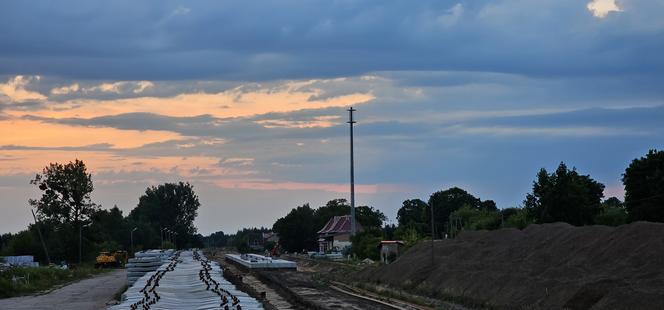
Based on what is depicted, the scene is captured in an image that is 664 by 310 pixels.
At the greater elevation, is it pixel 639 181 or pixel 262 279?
pixel 639 181

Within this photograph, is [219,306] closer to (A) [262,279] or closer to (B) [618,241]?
(B) [618,241]

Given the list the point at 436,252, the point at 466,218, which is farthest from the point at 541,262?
the point at 466,218

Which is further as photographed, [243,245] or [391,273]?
[243,245]

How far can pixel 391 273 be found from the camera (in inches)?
2041

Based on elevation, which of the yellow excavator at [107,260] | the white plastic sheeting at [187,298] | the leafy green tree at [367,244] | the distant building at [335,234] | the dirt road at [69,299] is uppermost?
the distant building at [335,234]

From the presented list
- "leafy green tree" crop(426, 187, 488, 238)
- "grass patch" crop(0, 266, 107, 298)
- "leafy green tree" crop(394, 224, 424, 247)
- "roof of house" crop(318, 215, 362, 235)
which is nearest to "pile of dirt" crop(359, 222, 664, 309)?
"leafy green tree" crop(394, 224, 424, 247)

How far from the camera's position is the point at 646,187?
49.1m

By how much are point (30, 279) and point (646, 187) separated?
1487 inches

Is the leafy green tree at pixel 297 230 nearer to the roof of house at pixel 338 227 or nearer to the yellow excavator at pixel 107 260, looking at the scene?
the roof of house at pixel 338 227

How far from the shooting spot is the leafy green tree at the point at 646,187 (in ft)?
157

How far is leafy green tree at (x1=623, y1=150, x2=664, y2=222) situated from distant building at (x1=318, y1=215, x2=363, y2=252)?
81020 mm

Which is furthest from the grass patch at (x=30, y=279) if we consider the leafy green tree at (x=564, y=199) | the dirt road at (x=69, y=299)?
the leafy green tree at (x=564, y=199)

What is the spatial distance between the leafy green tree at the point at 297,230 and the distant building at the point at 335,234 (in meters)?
1.74

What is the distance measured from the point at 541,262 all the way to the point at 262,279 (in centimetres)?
2796
